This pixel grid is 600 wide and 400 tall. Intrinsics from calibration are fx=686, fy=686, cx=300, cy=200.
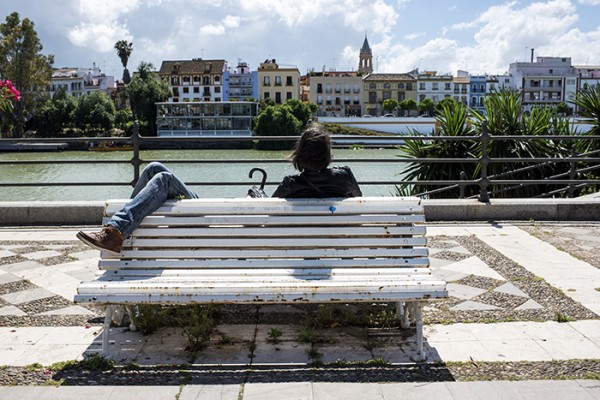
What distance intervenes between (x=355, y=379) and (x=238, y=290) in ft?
2.37

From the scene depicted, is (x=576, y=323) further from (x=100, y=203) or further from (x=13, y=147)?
(x=13, y=147)

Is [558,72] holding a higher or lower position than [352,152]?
higher

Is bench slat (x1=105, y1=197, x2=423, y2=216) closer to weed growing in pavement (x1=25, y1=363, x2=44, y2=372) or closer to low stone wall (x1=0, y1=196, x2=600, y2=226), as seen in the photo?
weed growing in pavement (x1=25, y1=363, x2=44, y2=372)

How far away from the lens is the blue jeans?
3812mm

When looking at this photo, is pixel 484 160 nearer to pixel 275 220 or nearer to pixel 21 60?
pixel 275 220

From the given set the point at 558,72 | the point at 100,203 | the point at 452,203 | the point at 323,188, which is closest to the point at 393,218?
the point at 323,188

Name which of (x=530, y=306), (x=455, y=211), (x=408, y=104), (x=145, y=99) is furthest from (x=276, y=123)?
(x=530, y=306)

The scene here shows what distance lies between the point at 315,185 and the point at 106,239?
4.09 feet

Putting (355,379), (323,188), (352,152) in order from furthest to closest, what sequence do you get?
(352,152) < (323,188) < (355,379)

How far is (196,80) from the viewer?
114m

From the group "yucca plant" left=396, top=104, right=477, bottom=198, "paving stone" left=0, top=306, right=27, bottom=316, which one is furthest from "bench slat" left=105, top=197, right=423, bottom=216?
"yucca plant" left=396, top=104, right=477, bottom=198

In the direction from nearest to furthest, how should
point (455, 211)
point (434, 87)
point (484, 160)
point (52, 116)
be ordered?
point (455, 211) < point (484, 160) < point (52, 116) < point (434, 87)

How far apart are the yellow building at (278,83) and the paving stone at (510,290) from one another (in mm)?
106461

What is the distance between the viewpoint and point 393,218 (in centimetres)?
388
